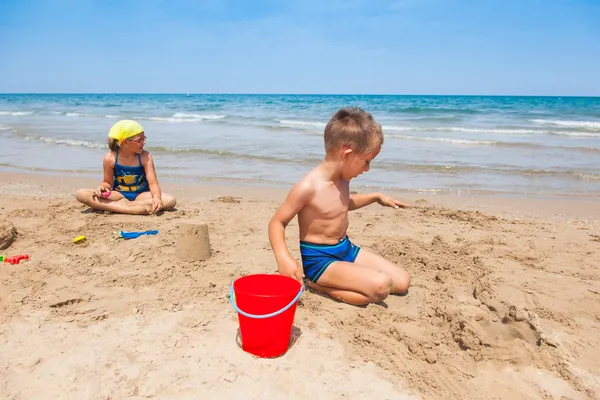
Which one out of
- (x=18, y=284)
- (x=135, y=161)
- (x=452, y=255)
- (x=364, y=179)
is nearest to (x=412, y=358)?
(x=452, y=255)

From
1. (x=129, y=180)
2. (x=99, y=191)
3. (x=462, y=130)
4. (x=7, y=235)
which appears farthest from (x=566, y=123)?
(x=7, y=235)

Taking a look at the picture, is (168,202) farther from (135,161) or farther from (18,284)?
(18,284)

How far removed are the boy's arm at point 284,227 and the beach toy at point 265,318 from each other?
0.26 m

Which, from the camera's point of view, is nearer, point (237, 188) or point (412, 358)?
point (412, 358)

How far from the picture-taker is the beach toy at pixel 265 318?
2326 mm

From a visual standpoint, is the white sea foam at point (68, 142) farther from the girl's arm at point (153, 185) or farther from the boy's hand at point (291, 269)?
the boy's hand at point (291, 269)

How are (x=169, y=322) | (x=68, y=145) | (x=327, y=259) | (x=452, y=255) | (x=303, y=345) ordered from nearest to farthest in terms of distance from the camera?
(x=303, y=345) < (x=169, y=322) < (x=327, y=259) < (x=452, y=255) < (x=68, y=145)

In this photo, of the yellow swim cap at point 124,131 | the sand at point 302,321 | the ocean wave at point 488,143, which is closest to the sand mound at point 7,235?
the sand at point 302,321

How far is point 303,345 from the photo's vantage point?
2584 millimetres

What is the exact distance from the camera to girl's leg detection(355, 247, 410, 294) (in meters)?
3.31

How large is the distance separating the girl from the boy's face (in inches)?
110

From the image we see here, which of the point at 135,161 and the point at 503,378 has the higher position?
the point at 135,161

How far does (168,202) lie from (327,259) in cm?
276

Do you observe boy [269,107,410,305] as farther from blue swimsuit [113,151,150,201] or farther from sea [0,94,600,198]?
sea [0,94,600,198]
